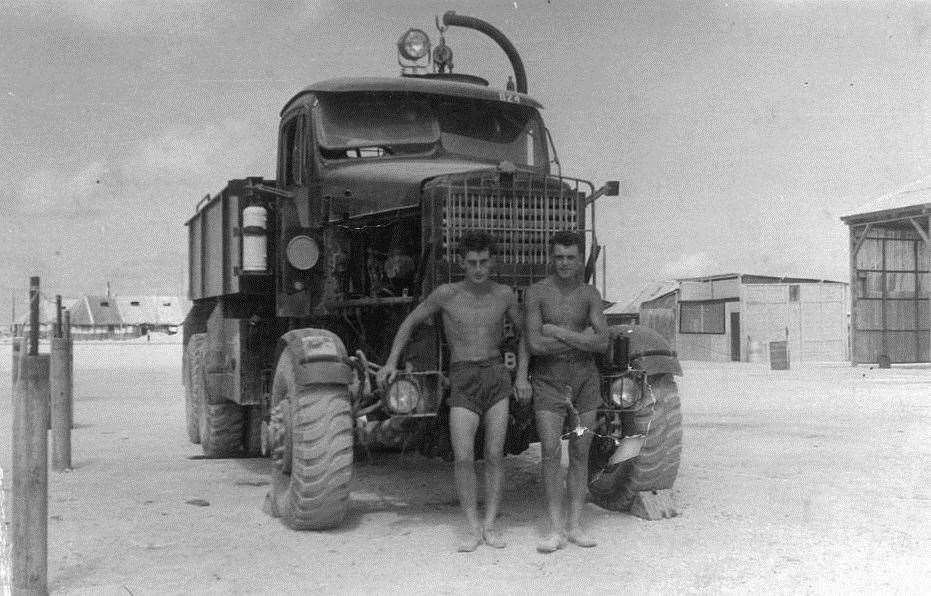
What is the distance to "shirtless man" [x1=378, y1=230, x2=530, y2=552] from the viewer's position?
587cm

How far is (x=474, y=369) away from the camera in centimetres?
588

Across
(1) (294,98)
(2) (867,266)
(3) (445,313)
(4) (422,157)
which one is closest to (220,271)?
(1) (294,98)

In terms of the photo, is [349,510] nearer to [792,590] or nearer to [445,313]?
[445,313]

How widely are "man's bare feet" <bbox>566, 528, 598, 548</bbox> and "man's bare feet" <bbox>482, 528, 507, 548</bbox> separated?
1.43 feet

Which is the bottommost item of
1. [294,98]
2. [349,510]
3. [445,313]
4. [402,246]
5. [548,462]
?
[349,510]

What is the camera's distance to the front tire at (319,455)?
597 cm

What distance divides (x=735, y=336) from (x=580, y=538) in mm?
27288

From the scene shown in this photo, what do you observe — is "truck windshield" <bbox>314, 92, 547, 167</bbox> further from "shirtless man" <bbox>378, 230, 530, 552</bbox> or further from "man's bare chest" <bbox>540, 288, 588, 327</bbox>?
"man's bare chest" <bbox>540, 288, 588, 327</bbox>

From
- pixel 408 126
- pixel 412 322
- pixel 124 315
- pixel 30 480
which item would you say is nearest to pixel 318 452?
pixel 412 322

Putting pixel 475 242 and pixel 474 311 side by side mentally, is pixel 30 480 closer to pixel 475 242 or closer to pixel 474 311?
pixel 474 311

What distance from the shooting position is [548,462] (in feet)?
19.5

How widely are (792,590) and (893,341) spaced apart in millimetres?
26184

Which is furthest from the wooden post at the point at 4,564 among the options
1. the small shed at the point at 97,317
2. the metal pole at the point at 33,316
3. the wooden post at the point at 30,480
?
the small shed at the point at 97,317

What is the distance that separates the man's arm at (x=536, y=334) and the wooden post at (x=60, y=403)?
16.6ft
